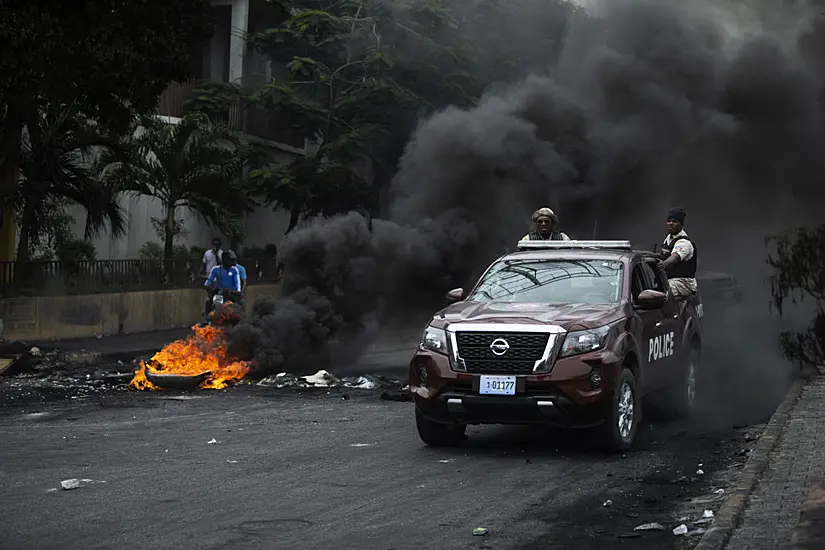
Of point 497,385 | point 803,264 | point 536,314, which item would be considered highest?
point 803,264

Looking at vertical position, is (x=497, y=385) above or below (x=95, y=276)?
below

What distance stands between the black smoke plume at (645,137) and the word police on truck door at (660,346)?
749 cm

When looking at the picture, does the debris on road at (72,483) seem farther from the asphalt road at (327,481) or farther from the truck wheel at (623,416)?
the truck wheel at (623,416)

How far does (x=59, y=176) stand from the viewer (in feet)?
70.0

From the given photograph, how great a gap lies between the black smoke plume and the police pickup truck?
26.2 ft

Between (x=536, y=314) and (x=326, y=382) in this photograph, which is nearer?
(x=536, y=314)

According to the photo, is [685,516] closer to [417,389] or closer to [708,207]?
[417,389]

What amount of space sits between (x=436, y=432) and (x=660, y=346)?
2.45 meters

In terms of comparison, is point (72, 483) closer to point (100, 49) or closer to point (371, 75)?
point (100, 49)

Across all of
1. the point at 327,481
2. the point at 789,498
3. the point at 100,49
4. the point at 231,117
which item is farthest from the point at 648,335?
the point at 231,117

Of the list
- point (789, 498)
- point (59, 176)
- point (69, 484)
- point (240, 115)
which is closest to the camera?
point (789, 498)

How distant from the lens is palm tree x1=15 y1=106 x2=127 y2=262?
2105 centimetres

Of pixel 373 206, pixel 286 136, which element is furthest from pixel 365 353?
pixel 286 136

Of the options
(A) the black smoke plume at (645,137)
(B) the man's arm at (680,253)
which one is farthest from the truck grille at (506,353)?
(A) the black smoke plume at (645,137)
